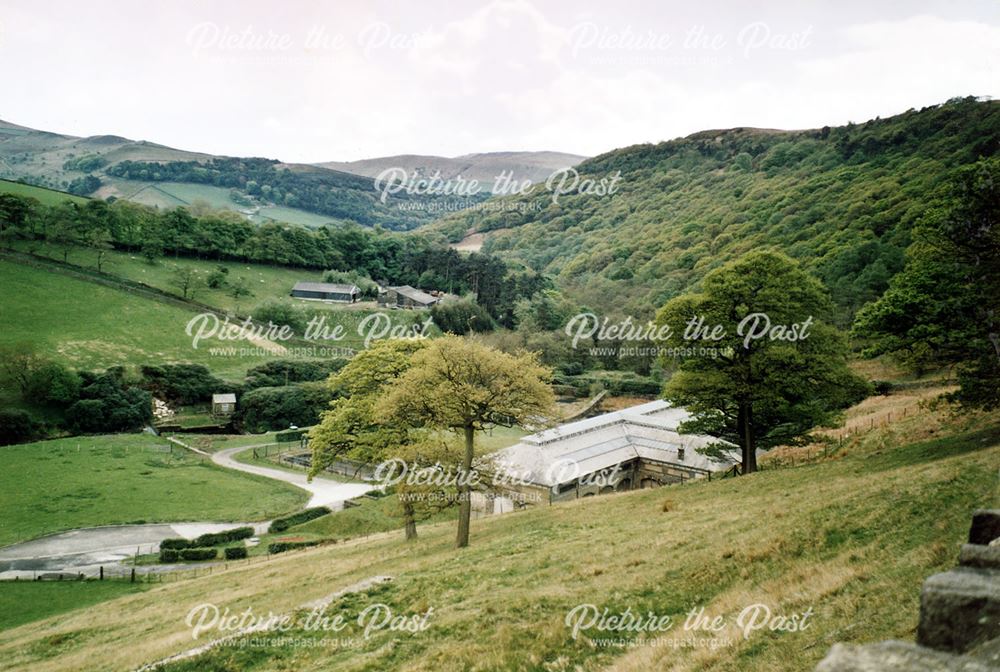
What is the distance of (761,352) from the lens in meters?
28.9

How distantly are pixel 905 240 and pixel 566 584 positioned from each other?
2894 inches

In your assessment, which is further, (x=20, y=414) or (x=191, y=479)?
(x=20, y=414)

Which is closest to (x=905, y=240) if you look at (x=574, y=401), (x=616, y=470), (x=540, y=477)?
(x=574, y=401)

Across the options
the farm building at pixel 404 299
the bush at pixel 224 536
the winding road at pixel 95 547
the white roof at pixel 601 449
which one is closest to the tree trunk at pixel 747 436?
the white roof at pixel 601 449

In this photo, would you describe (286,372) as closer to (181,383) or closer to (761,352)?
(181,383)

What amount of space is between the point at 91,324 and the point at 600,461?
238 ft

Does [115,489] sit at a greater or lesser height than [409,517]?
lesser

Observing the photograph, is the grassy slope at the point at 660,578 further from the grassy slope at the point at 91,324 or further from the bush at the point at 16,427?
the grassy slope at the point at 91,324

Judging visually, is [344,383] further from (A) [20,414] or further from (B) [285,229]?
(B) [285,229]

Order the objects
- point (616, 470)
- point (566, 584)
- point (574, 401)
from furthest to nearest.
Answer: point (574, 401) < point (616, 470) < point (566, 584)

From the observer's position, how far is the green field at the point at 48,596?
28953 mm

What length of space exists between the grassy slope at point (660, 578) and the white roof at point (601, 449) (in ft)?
56.2

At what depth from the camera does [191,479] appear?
5197 centimetres

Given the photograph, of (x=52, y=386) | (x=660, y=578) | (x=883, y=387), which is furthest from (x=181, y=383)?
(x=883, y=387)
